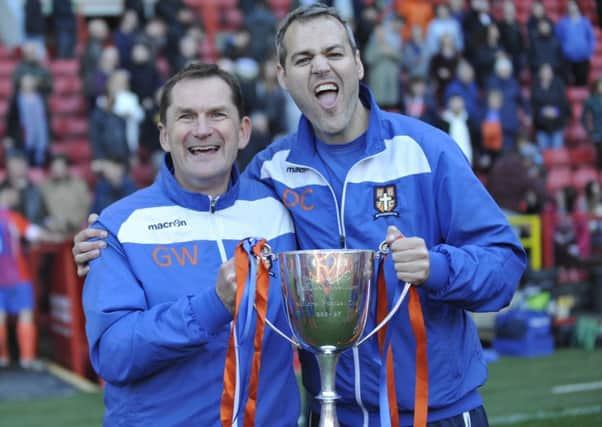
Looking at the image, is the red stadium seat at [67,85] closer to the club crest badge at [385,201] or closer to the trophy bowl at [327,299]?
the club crest badge at [385,201]

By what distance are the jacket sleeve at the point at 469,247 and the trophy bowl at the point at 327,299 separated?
21cm

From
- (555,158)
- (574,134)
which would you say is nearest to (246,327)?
(555,158)

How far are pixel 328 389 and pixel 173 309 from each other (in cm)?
47

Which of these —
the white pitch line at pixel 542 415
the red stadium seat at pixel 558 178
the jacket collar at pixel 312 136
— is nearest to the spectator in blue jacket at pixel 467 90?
the red stadium seat at pixel 558 178

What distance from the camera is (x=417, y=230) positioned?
10.2ft

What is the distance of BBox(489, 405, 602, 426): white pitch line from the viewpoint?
23.2ft

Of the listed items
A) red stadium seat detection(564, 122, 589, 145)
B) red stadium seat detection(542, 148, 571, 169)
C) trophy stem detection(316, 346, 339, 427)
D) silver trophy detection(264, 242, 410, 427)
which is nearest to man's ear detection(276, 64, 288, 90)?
silver trophy detection(264, 242, 410, 427)

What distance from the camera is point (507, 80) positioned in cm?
1538

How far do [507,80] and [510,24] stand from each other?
3.82ft

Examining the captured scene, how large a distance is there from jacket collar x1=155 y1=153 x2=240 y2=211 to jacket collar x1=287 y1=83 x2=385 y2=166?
213 mm

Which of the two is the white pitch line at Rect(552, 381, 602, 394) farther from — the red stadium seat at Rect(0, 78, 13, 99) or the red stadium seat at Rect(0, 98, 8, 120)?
the red stadium seat at Rect(0, 78, 13, 99)

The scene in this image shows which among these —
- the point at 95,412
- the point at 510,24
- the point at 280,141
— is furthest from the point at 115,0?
the point at 280,141

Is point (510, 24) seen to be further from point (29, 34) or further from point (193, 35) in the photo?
point (29, 34)

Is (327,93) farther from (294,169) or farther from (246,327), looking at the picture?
(246,327)
